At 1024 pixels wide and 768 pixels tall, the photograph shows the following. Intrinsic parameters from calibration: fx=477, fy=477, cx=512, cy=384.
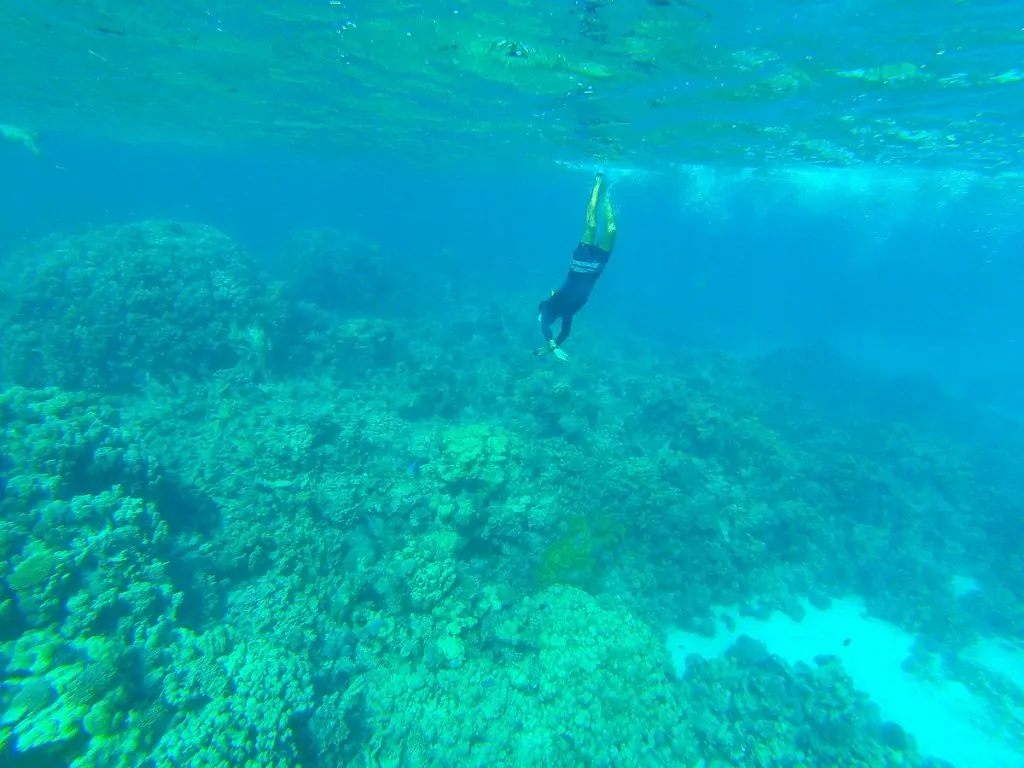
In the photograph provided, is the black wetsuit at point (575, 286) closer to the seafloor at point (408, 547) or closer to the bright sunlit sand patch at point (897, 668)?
the seafloor at point (408, 547)

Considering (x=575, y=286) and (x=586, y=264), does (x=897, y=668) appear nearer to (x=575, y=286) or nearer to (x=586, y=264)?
(x=575, y=286)

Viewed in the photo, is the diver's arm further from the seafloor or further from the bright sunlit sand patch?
the bright sunlit sand patch

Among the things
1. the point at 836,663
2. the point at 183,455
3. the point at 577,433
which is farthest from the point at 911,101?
the point at 183,455

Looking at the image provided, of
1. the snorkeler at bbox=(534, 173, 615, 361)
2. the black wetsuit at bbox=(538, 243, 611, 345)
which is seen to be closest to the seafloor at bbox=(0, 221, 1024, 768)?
the black wetsuit at bbox=(538, 243, 611, 345)

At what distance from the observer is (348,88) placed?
22812mm

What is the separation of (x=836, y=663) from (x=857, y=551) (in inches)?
174

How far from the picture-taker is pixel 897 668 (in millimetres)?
11070

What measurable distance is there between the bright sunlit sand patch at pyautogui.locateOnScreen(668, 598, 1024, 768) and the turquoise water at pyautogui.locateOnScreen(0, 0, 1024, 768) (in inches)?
2.7

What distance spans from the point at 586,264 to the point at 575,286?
1.30 feet

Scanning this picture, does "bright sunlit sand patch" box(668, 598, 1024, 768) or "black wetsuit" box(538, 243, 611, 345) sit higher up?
"black wetsuit" box(538, 243, 611, 345)

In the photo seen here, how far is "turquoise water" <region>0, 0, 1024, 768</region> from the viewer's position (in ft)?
20.4

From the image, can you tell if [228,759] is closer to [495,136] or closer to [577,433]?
[577,433]

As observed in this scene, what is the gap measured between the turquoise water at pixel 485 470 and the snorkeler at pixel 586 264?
3.60 meters

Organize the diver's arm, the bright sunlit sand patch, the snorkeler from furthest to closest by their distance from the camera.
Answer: the bright sunlit sand patch
the diver's arm
the snorkeler
